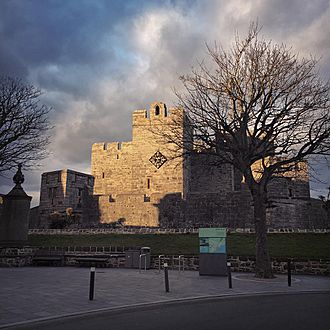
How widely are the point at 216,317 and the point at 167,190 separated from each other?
2865 centimetres

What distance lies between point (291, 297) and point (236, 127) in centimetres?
739

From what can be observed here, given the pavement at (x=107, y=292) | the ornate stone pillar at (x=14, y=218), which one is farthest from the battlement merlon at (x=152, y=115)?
the pavement at (x=107, y=292)

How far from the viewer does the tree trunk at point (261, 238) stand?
1285 centimetres

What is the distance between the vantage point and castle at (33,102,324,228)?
2992cm

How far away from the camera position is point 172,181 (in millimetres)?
35250

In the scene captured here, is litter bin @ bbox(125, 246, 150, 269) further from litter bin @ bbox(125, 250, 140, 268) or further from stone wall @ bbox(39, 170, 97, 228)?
stone wall @ bbox(39, 170, 97, 228)

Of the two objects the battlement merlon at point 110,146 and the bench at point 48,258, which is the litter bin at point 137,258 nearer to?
the bench at point 48,258

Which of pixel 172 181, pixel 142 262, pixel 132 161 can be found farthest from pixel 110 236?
pixel 132 161

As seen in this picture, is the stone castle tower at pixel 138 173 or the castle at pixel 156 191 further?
the stone castle tower at pixel 138 173

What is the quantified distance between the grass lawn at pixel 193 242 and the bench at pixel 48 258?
138 inches

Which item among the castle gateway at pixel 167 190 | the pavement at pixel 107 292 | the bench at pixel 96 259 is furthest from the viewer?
the castle gateway at pixel 167 190

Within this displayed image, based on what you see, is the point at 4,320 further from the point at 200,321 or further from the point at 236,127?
the point at 236,127

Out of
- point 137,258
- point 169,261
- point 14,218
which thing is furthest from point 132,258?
point 14,218

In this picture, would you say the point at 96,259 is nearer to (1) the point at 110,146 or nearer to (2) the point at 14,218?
(2) the point at 14,218
